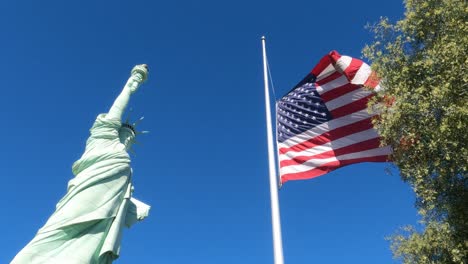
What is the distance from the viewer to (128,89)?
1888 cm

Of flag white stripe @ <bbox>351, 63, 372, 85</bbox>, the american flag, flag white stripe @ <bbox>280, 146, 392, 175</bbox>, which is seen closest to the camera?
flag white stripe @ <bbox>280, 146, 392, 175</bbox>

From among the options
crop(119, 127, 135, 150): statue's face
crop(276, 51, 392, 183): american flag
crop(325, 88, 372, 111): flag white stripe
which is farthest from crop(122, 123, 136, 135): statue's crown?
crop(325, 88, 372, 111): flag white stripe

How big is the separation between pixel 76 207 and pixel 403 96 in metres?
11.1

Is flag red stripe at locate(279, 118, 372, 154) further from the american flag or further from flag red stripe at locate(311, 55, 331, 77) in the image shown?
flag red stripe at locate(311, 55, 331, 77)

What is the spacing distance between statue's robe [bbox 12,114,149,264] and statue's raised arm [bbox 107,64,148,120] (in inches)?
26.8

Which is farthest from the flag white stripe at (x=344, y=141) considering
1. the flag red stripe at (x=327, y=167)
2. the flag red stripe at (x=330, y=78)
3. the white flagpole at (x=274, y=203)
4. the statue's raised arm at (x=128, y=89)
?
the statue's raised arm at (x=128, y=89)

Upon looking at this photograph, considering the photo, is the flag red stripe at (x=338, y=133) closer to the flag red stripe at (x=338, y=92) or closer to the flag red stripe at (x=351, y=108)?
the flag red stripe at (x=351, y=108)

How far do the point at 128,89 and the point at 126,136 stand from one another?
242 centimetres

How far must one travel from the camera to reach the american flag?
1227 centimetres

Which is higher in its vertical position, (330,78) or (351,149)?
(330,78)

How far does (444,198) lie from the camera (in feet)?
36.3

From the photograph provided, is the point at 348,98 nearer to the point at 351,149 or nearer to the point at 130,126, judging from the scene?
the point at 351,149

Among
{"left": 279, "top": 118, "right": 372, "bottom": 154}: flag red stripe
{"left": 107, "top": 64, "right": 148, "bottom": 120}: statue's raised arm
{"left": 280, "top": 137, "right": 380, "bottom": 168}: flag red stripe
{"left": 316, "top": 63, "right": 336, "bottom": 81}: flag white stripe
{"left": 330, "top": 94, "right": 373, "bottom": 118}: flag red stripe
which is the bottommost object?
{"left": 280, "top": 137, "right": 380, "bottom": 168}: flag red stripe

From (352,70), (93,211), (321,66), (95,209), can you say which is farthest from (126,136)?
(352,70)
